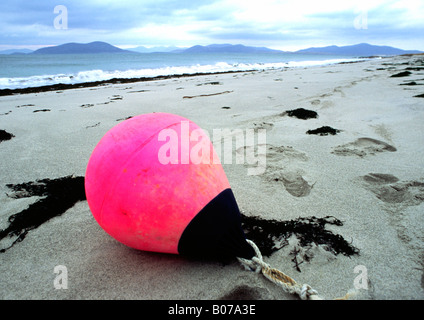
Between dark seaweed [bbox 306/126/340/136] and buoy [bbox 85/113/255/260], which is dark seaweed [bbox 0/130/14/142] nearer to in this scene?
buoy [bbox 85/113/255/260]

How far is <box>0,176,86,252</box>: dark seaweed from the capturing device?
76.2 inches

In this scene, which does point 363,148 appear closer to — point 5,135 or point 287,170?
point 287,170

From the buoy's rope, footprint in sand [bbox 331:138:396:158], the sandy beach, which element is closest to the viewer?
the buoy's rope

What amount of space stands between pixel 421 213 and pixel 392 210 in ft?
0.58

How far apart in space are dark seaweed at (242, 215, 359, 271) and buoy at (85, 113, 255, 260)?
0.83 feet

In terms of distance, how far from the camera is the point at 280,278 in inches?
54.1

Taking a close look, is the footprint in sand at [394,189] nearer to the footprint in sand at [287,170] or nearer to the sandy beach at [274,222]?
the sandy beach at [274,222]

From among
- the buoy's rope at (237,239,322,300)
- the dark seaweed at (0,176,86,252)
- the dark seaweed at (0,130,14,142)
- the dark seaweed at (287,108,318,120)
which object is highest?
the dark seaweed at (287,108,318,120)

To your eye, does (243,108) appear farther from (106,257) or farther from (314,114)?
(106,257)

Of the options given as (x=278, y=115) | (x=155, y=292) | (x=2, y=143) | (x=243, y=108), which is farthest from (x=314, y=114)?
(x=2, y=143)

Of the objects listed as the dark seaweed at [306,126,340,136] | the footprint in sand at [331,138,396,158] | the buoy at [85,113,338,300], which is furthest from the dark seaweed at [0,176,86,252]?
the dark seaweed at [306,126,340,136]

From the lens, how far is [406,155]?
283 cm

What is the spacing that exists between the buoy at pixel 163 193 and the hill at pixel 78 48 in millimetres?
111740

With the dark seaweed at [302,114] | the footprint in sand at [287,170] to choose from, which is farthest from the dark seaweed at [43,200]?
the dark seaweed at [302,114]
